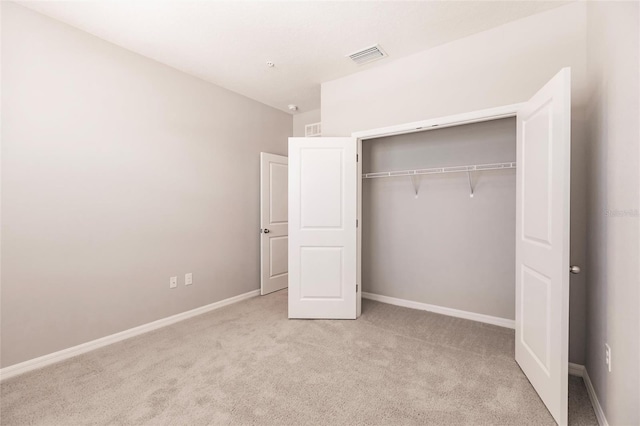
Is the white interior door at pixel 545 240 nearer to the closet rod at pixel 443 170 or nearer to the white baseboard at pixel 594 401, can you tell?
the white baseboard at pixel 594 401

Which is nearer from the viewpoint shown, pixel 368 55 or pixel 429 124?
pixel 429 124

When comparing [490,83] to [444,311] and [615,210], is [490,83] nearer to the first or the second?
[615,210]

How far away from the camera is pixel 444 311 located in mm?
3355

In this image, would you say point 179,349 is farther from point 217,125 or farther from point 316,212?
point 217,125

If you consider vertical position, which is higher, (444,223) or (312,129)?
(312,129)

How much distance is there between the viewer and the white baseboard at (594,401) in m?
1.59

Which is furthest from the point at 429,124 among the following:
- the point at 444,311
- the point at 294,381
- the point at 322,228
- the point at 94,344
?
the point at 94,344

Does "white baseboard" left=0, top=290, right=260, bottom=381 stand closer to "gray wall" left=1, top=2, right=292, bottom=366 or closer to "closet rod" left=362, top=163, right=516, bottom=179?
"gray wall" left=1, top=2, right=292, bottom=366

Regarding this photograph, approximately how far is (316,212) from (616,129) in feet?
7.86

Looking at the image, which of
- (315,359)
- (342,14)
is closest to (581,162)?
(342,14)

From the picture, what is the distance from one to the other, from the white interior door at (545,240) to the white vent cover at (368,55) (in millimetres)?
1438

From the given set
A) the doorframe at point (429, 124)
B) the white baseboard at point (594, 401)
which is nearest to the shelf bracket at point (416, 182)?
the doorframe at point (429, 124)

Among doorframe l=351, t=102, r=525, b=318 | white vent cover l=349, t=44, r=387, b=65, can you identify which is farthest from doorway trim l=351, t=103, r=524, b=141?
white vent cover l=349, t=44, r=387, b=65

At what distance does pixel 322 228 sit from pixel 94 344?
2369mm
